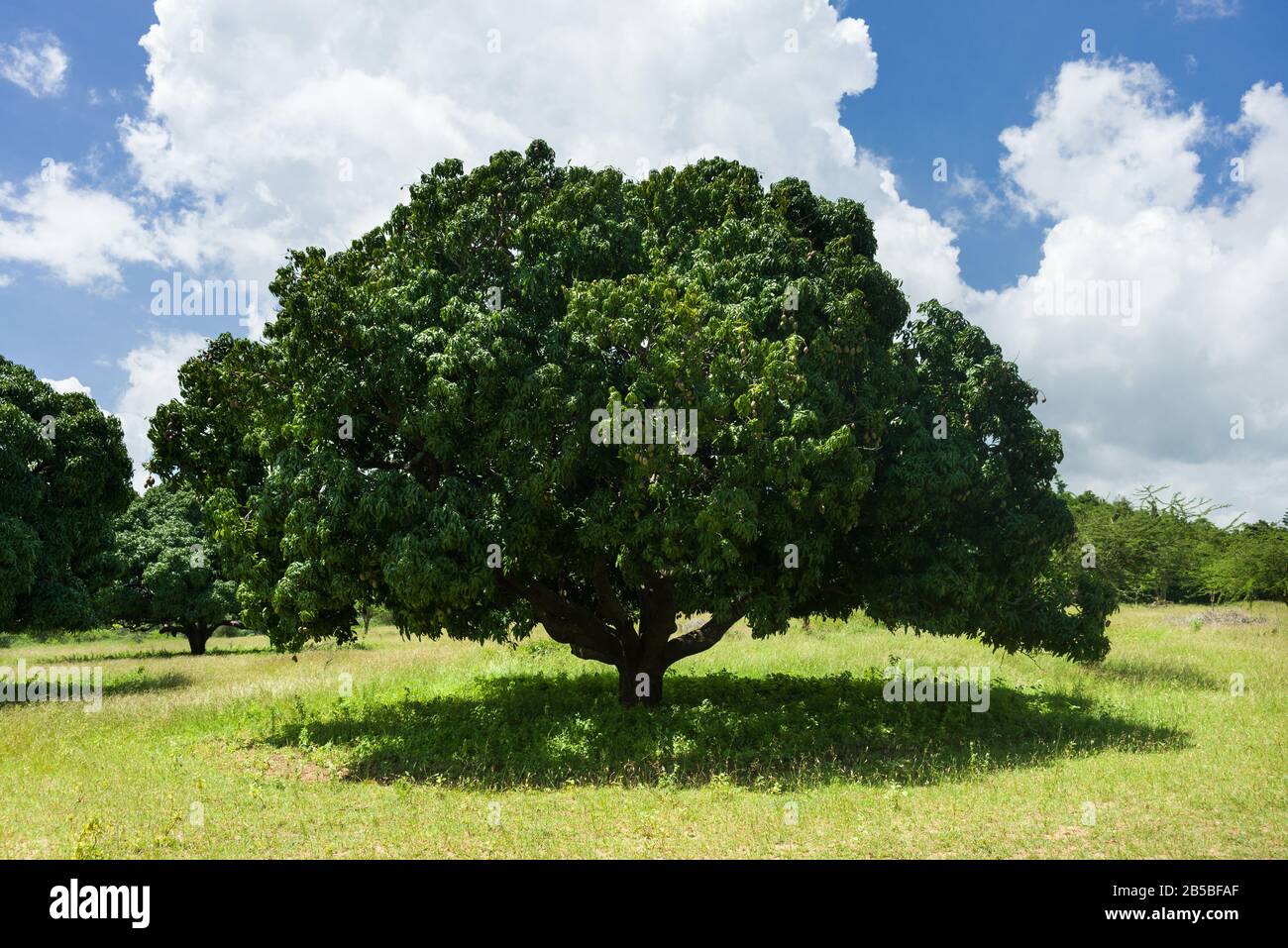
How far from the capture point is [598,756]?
1645 cm

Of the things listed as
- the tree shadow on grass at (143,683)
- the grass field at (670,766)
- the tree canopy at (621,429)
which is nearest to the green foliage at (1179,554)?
the grass field at (670,766)

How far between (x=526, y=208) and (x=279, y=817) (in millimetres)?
12924

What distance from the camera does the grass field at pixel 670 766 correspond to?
424 inches

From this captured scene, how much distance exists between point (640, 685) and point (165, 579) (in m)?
28.6

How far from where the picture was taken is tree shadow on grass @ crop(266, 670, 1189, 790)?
15.4 m

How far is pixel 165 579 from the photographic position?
37.7m

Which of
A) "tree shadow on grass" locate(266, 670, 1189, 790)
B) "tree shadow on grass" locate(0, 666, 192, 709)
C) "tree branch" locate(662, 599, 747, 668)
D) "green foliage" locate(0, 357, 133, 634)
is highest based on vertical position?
"green foliage" locate(0, 357, 133, 634)
